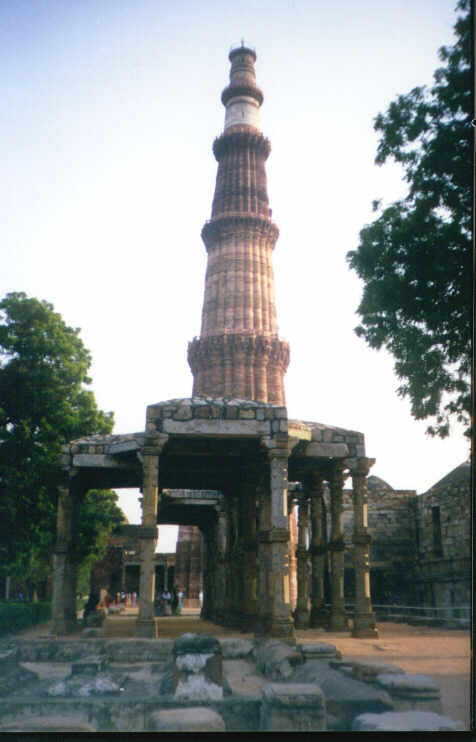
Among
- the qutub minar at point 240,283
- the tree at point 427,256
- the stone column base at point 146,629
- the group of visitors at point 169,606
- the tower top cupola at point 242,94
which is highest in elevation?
the tower top cupola at point 242,94

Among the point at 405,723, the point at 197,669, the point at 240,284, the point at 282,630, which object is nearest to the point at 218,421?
the point at 282,630

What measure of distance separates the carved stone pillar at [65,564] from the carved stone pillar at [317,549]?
21.6ft

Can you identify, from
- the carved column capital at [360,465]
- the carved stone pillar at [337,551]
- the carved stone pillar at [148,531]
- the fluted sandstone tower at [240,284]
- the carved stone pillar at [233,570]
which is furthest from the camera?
the fluted sandstone tower at [240,284]

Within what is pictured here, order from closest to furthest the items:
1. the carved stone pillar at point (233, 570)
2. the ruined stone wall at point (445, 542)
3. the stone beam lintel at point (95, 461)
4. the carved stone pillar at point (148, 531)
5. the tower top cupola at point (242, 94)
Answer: the carved stone pillar at point (148, 531) → the stone beam lintel at point (95, 461) → the carved stone pillar at point (233, 570) → the ruined stone wall at point (445, 542) → the tower top cupola at point (242, 94)

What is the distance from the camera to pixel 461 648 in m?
14.0

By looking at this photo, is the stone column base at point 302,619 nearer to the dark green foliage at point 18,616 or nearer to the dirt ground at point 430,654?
the dirt ground at point 430,654

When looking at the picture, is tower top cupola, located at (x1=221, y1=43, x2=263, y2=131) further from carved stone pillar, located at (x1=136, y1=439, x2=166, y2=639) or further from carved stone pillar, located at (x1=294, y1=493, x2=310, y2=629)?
carved stone pillar, located at (x1=136, y1=439, x2=166, y2=639)

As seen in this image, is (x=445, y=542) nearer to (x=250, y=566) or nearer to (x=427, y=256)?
(x=250, y=566)

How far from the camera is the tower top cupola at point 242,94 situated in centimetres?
4288

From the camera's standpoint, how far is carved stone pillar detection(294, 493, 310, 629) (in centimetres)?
1938

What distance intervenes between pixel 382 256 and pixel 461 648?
323 inches

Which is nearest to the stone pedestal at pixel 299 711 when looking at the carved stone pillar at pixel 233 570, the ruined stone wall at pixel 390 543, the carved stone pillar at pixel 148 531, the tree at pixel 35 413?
the carved stone pillar at pixel 148 531

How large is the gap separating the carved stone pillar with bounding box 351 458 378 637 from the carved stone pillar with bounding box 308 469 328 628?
2.30m

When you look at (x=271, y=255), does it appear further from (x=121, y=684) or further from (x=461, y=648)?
(x=121, y=684)
